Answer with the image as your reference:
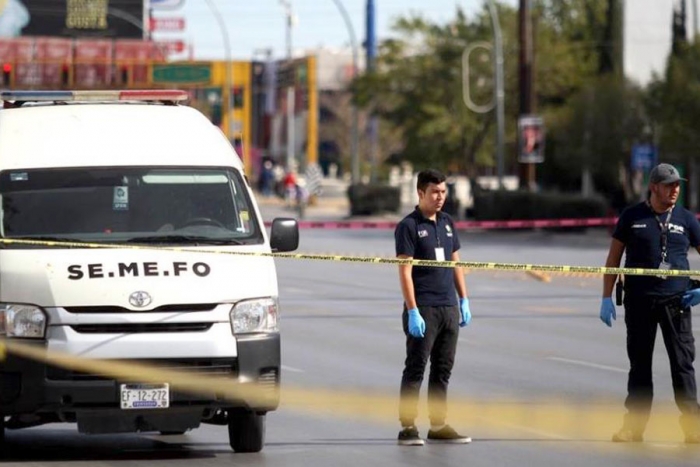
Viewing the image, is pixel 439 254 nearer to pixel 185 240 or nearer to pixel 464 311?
pixel 464 311

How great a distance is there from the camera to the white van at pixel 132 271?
9.88 meters

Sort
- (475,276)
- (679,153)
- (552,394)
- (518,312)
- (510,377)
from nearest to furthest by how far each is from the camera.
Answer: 1. (552,394)
2. (510,377)
3. (518,312)
4. (475,276)
5. (679,153)

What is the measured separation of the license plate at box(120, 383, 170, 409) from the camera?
9.89 meters

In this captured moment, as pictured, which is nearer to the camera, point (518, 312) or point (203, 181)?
point (203, 181)

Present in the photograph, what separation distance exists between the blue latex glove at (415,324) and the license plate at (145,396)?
1.74 m

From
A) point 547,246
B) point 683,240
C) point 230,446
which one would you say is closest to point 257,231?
point 230,446

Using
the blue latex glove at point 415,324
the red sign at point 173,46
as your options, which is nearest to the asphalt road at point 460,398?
the blue latex glove at point 415,324

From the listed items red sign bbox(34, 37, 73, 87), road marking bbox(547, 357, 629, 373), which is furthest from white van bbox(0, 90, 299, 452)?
red sign bbox(34, 37, 73, 87)

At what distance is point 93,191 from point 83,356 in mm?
1427

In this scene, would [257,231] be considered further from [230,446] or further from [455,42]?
[455,42]

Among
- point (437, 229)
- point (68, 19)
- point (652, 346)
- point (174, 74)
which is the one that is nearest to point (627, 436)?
point (652, 346)

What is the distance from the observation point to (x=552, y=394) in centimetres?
1423

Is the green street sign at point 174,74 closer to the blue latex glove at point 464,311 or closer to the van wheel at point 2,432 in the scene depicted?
the blue latex glove at point 464,311

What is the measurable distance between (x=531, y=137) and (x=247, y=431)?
37.1 m
